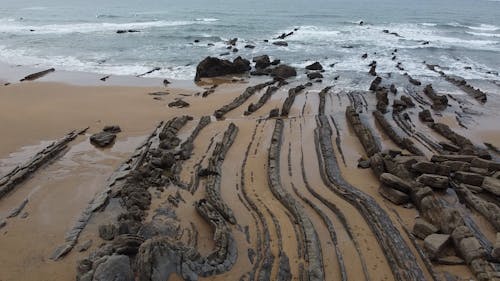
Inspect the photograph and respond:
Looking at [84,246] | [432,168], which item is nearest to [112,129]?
[84,246]

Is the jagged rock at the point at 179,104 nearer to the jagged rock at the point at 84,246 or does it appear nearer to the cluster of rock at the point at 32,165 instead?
the cluster of rock at the point at 32,165

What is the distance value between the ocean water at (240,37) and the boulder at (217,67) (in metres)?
1.31

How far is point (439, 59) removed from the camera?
39.0 meters

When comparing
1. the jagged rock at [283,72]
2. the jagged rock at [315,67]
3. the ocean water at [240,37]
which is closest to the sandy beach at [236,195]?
the jagged rock at [283,72]

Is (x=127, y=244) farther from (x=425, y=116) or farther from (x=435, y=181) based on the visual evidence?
(x=425, y=116)

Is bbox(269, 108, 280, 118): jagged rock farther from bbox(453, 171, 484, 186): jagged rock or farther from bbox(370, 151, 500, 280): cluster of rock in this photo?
bbox(453, 171, 484, 186): jagged rock

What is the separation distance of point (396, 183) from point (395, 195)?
1.34 feet

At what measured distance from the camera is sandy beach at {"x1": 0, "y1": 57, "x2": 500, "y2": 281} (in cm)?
977

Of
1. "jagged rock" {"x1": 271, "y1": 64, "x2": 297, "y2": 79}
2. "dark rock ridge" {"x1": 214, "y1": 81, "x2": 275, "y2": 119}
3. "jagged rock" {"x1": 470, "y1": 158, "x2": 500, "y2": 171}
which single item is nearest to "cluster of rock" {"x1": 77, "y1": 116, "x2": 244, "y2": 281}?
"dark rock ridge" {"x1": 214, "y1": 81, "x2": 275, "y2": 119}

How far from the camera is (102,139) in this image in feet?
56.9

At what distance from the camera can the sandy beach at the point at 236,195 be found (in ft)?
32.0

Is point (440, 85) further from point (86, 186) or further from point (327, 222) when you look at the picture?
point (86, 186)

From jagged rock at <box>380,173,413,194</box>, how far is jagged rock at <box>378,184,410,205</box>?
0.47 ft

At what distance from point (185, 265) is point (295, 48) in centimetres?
3731
